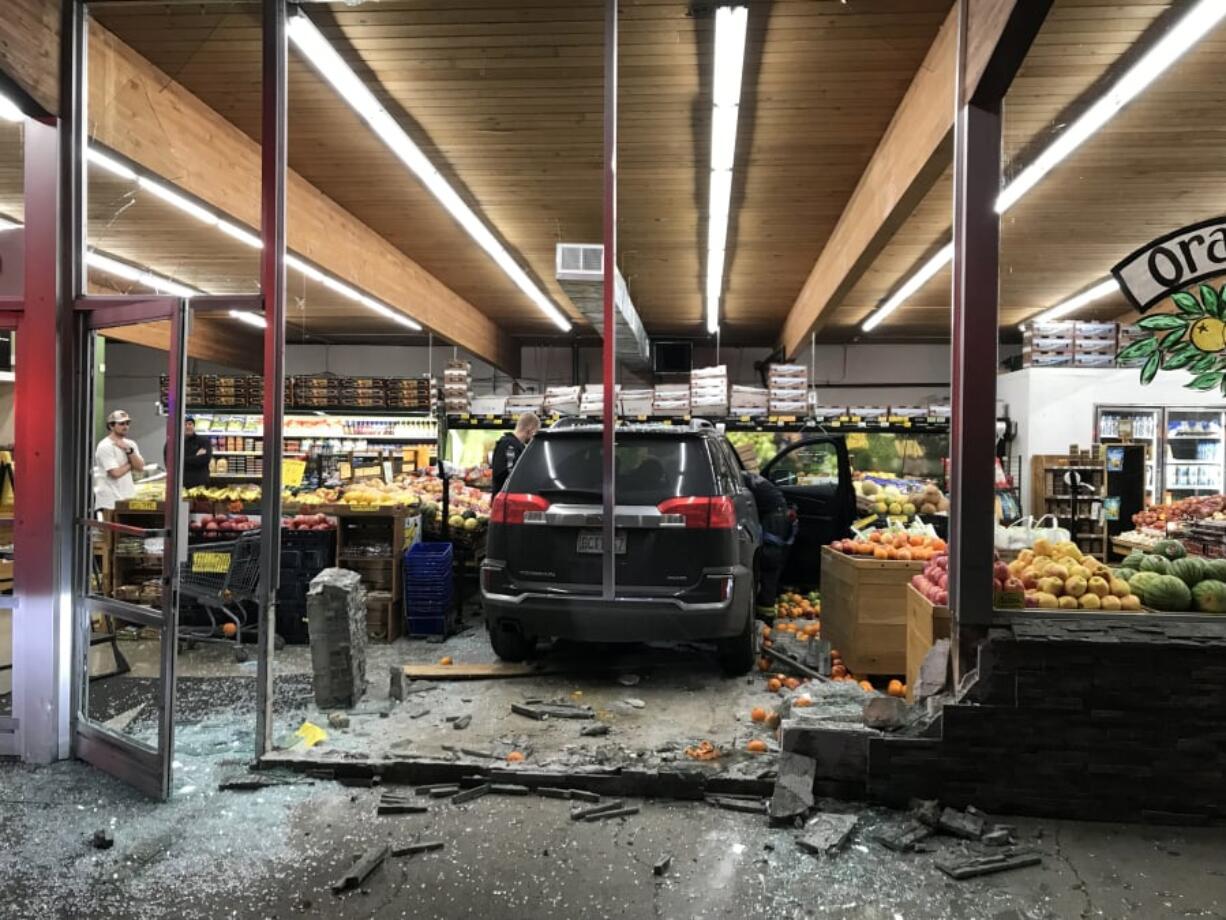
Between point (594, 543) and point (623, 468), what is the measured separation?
0.58 metres

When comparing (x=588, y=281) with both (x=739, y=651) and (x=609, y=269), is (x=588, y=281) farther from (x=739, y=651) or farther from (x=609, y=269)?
(x=609, y=269)

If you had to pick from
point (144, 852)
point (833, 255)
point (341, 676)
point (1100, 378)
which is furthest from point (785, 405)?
point (144, 852)

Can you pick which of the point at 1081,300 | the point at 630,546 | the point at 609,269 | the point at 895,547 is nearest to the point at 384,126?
the point at 609,269

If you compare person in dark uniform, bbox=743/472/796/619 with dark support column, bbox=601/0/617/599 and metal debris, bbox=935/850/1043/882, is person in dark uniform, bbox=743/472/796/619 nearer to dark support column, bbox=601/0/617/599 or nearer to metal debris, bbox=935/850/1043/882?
dark support column, bbox=601/0/617/599

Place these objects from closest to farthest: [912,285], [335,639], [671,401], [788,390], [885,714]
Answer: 1. [885,714]
2. [335,639]
3. [788,390]
4. [671,401]
5. [912,285]

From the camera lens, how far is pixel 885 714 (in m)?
3.38

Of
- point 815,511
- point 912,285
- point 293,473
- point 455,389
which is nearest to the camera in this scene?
point 815,511

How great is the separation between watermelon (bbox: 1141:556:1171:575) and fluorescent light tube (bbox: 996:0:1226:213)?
189cm

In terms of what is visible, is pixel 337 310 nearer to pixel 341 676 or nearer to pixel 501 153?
pixel 501 153

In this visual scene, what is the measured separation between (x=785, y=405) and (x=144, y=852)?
29.0ft

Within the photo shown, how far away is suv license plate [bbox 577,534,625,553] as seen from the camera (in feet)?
15.2

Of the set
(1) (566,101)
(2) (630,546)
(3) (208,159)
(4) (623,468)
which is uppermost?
(1) (566,101)

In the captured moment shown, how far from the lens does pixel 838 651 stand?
5281 mm

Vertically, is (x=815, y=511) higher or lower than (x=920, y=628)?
higher
